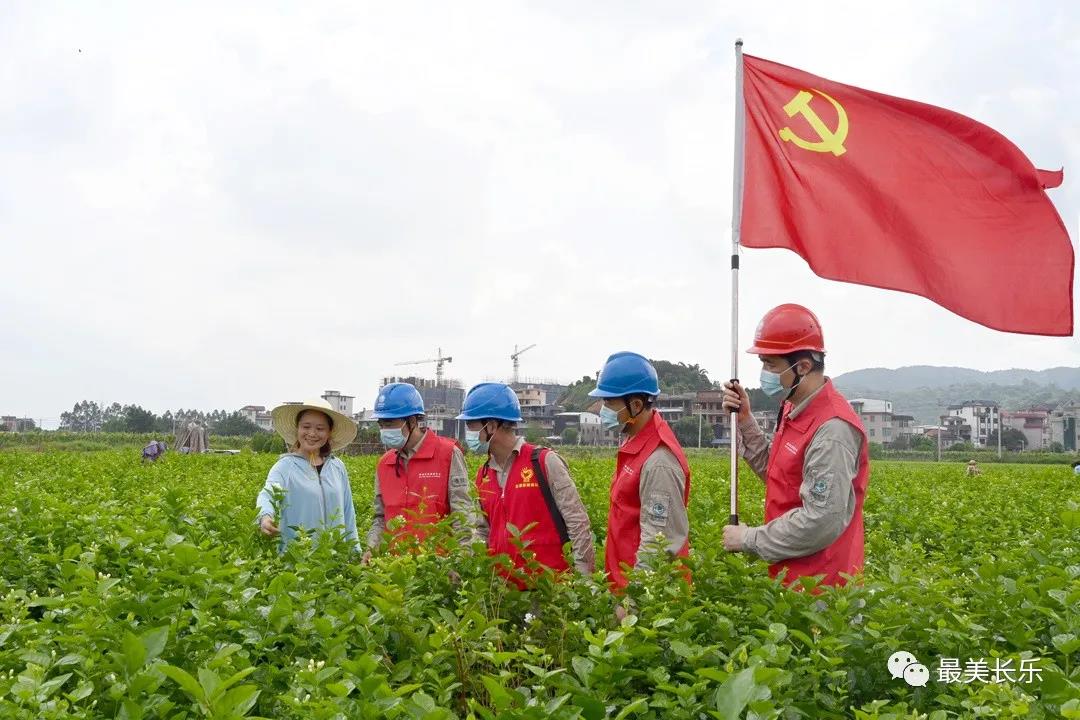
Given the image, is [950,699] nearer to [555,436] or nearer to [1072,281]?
[1072,281]

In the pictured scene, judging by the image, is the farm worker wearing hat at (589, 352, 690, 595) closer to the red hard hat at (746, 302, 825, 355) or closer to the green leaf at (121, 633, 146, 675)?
the red hard hat at (746, 302, 825, 355)

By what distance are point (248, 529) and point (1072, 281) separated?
4139 millimetres

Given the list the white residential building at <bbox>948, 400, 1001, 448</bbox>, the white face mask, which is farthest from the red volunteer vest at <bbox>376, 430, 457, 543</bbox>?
the white residential building at <bbox>948, 400, 1001, 448</bbox>

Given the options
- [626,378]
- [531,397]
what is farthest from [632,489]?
[531,397]

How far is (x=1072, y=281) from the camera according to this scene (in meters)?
4.22

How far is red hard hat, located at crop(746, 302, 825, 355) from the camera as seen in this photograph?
383cm

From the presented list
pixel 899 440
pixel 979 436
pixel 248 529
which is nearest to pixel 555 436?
pixel 899 440

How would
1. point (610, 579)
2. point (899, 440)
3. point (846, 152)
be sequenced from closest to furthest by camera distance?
point (610, 579), point (846, 152), point (899, 440)

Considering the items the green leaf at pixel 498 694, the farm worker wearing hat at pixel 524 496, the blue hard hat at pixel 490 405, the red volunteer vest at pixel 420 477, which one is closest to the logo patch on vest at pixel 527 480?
the farm worker wearing hat at pixel 524 496

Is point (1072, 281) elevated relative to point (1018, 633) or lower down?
elevated

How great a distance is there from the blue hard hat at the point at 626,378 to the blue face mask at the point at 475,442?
0.76m

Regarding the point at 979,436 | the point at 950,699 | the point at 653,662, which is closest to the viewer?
the point at 950,699

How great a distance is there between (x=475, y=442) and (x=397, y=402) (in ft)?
3.05

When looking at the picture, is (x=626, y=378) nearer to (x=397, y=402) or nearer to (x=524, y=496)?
(x=524, y=496)
